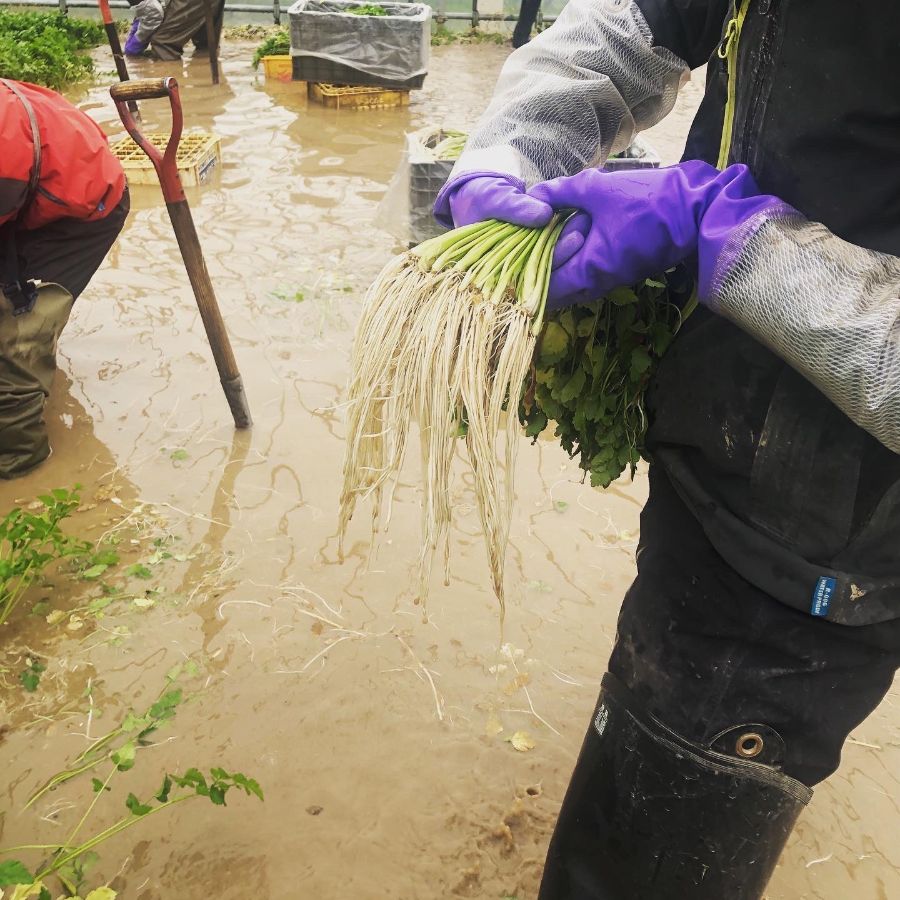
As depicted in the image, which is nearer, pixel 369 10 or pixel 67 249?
pixel 67 249

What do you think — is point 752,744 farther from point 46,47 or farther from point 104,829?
point 46,47

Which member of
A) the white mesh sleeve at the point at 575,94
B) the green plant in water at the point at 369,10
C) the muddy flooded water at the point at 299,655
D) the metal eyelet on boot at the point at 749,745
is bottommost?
the muddy flooded water at the point at 299,655

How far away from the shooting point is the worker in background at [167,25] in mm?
9289

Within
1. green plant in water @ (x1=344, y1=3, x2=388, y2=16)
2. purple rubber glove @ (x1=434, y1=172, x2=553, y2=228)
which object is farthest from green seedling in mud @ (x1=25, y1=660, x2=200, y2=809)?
green plant in water @ (x1=344, y1=3, x2=388, y2=16)

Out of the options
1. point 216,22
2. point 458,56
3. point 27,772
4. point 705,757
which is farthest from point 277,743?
point 458,56

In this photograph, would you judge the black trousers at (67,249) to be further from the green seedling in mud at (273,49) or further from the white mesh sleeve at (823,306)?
the green seedling in mud at (273,49)

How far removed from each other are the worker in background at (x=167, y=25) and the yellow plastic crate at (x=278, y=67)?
2.34 feet

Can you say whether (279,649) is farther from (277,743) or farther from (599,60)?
(599,60)

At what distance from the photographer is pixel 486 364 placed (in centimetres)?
141

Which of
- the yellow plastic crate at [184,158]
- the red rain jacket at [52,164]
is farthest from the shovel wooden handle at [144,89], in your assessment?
the yellow plastic crate at [184,158]

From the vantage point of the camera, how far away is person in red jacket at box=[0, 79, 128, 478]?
3.20 m

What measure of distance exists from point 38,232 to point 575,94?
114 inches

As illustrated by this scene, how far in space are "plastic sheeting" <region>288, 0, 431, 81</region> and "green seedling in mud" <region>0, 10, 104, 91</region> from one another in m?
2.47

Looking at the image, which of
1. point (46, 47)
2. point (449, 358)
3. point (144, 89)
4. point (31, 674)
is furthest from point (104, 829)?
point (46, 47)
